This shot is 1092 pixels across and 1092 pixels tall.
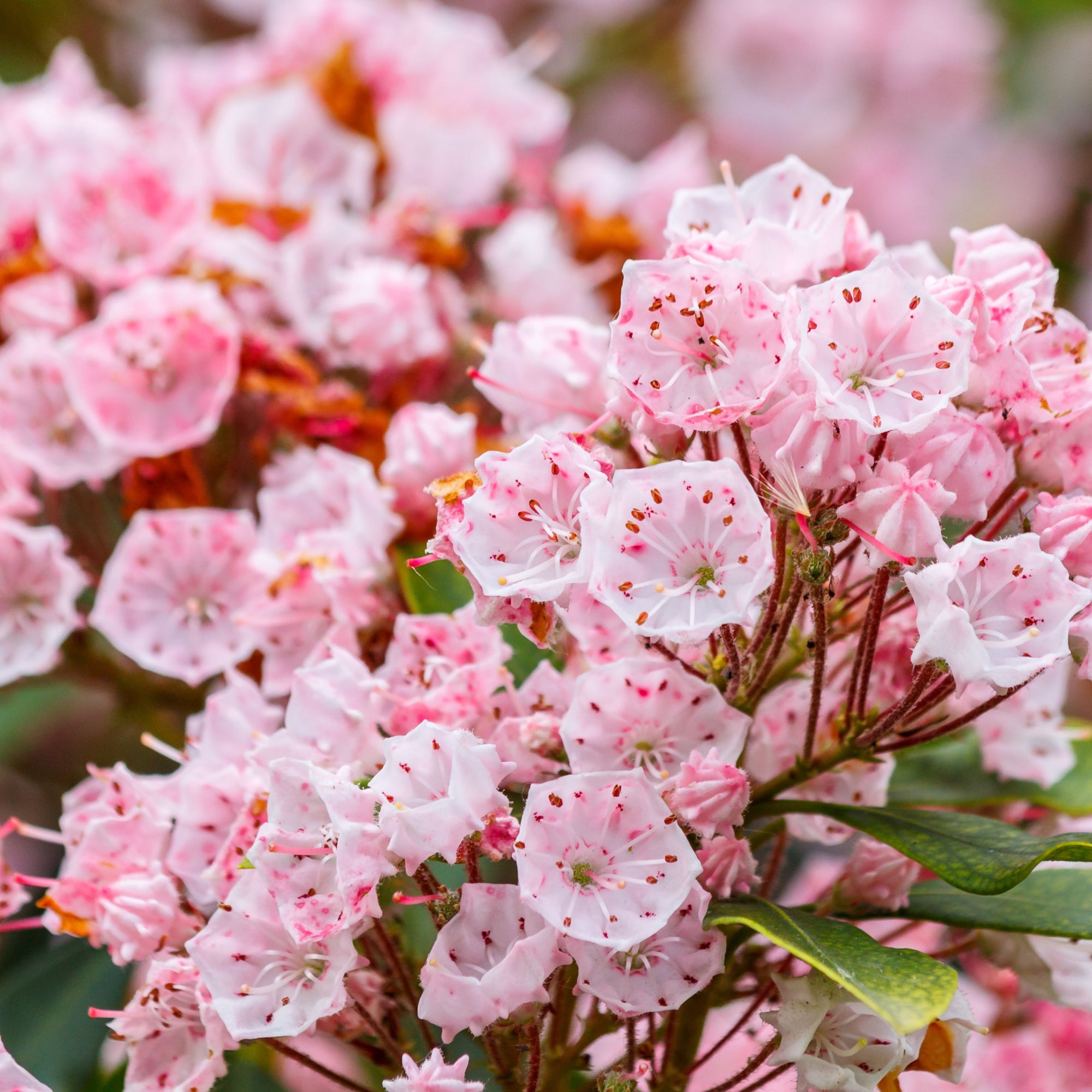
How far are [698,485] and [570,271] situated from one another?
1.01 meters

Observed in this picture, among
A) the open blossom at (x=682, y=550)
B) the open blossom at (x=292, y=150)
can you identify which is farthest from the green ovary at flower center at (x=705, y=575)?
the open blossom at (x=292, y=150)

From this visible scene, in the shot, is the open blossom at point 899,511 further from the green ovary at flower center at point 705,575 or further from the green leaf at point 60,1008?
the green leaf at point 60,1008

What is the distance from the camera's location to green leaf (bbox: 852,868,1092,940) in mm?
943

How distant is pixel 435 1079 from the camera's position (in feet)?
2.79

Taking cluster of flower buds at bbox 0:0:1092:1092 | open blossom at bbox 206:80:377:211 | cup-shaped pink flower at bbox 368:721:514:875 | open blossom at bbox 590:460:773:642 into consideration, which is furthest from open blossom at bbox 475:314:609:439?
open blossom at bbox 206:80:377:211

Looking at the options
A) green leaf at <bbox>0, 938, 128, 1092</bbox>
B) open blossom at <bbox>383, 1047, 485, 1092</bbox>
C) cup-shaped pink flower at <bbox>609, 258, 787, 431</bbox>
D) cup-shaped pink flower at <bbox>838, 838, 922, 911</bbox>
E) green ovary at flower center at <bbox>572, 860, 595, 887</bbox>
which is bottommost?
green leaf at <bbox>0, 938, 128, 1092</bbox>

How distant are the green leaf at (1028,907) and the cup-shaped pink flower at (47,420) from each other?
0.93 metres

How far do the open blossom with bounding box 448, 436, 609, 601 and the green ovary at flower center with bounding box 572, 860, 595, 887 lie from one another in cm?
19

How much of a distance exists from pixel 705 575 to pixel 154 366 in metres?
0.77

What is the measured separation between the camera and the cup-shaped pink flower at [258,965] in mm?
894

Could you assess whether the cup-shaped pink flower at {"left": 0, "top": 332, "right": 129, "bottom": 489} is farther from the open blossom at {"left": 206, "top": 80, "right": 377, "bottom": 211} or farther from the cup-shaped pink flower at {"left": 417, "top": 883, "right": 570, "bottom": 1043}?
the cup-shaped pink flower at {"left": 417, "top": 883, "right": 570, "bottom": 1043}

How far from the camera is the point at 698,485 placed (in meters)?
0.88

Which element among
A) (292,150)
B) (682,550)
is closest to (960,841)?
(682,550)

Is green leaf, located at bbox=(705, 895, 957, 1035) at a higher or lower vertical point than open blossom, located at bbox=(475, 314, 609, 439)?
lower
